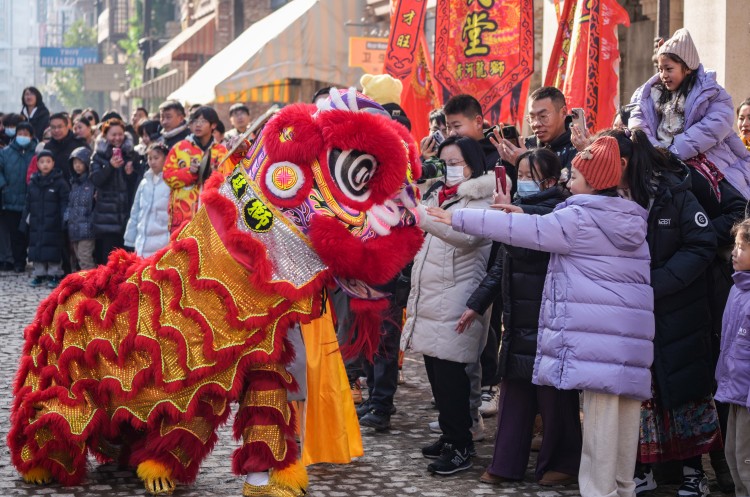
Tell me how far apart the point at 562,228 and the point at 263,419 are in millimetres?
1653

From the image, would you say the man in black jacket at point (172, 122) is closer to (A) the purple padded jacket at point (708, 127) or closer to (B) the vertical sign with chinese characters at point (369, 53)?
(B) the vertical sign with chinese characters at point (369, 53)

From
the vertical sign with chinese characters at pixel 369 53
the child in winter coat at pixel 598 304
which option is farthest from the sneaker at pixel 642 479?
the vertical sign with chinese characters at pixel 369 53

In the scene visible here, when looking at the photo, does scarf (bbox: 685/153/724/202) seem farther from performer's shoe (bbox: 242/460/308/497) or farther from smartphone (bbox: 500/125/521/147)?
performer's shoe (bbox: 242/460/308/497)

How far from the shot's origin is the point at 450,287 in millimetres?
6410

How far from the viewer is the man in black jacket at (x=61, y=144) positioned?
49.1 ft

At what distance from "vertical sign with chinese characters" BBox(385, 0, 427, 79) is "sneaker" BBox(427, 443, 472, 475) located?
534 cm

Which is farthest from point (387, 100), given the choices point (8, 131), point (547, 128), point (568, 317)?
point (8, 131)

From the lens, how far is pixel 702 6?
33.2 ft

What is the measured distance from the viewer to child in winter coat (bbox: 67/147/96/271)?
544 inches

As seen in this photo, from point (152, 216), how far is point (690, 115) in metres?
6.22

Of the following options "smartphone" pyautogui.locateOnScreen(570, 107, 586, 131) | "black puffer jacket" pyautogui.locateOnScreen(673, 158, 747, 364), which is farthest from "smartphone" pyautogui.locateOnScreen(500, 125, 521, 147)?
"black puffer jacket" pyautogui.locateOnScreen(673, 158, 747, 364)

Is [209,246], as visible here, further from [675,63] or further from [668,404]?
[675,63]

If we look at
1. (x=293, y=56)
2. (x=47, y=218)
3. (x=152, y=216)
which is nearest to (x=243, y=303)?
(x=152, y=216)

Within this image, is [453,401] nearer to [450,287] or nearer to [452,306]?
[452,306]
